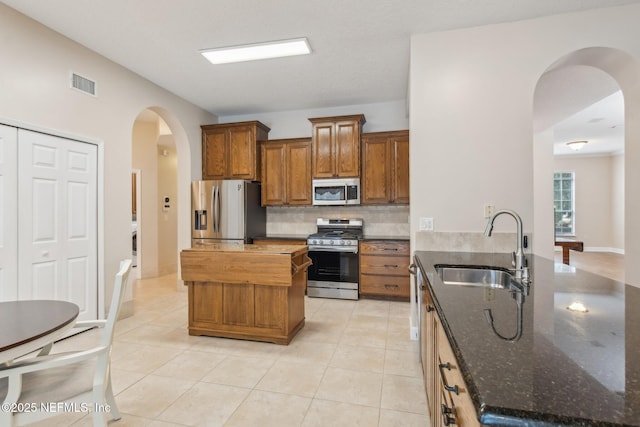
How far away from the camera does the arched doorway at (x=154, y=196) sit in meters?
5.64

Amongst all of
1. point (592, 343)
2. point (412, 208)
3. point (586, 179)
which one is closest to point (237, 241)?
point (412, 208)

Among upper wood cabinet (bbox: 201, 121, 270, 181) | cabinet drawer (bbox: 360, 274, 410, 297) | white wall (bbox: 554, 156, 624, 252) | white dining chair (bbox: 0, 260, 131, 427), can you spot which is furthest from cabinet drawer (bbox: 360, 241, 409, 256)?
white wall (bbox: 554, 156, 624, 252)

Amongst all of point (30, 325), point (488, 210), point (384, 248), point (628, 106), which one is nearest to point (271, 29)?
point (488, 210)

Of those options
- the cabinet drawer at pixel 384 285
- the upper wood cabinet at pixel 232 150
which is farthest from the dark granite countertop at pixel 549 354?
the upper wood cabinet at pixel 232 150

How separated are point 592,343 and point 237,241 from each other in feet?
14.2

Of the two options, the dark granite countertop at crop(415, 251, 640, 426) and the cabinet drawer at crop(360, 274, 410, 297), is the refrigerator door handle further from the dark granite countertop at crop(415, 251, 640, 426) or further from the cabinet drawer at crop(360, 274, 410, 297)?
the dark granite countertop at crop(415, 251, 640, 426)

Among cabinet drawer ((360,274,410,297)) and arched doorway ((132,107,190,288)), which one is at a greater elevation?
arched doorway ((132,107,190,288))

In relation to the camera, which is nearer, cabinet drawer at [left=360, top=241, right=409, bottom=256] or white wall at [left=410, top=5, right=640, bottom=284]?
white wall at [left=410, top=5, right=640, bottom=284]

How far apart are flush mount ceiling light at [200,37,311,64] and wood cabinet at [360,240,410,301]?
8.35 feet

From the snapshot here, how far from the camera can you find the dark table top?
1.27 m

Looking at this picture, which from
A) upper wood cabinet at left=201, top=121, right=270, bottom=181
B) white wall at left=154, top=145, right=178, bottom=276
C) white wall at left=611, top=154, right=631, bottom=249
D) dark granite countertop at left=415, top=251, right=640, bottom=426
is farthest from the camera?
white wall at left=611, top=154, right=631, bottom=249

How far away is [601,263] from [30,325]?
989 cm

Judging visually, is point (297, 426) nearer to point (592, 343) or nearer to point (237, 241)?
point (592, 343)

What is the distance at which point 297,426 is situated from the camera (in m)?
1.81
